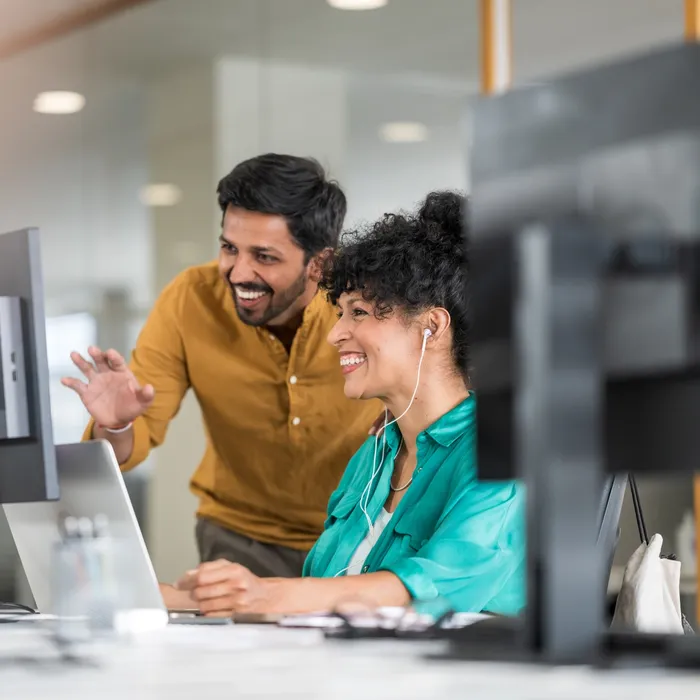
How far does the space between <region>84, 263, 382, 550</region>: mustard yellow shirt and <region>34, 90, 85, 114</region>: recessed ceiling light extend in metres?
1.36

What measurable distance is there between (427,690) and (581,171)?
53cm

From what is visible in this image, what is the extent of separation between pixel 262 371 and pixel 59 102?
69.8 inches

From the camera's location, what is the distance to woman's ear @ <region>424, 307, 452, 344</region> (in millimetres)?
2396

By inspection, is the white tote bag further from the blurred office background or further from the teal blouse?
the blurred office background

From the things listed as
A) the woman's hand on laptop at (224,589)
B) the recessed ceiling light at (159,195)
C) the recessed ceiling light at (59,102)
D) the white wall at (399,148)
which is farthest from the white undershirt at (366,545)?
the recessed ceiling light at (59,102)

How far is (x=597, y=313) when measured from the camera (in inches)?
49.0

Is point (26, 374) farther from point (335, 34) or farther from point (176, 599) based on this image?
point (335, 34)

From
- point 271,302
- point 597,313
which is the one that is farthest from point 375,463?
point 597,313

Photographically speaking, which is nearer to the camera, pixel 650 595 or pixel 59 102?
pixel 650 595

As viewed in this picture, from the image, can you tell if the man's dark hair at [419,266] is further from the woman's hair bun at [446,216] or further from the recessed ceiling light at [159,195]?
the recessed ceiling light at [159,195]

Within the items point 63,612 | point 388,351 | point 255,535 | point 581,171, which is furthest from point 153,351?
point 581,171

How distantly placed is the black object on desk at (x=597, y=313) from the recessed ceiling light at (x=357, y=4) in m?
2.95

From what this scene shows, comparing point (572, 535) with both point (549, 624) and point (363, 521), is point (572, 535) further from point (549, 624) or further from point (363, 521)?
point (363, 521)

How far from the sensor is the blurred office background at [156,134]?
4.23 m
